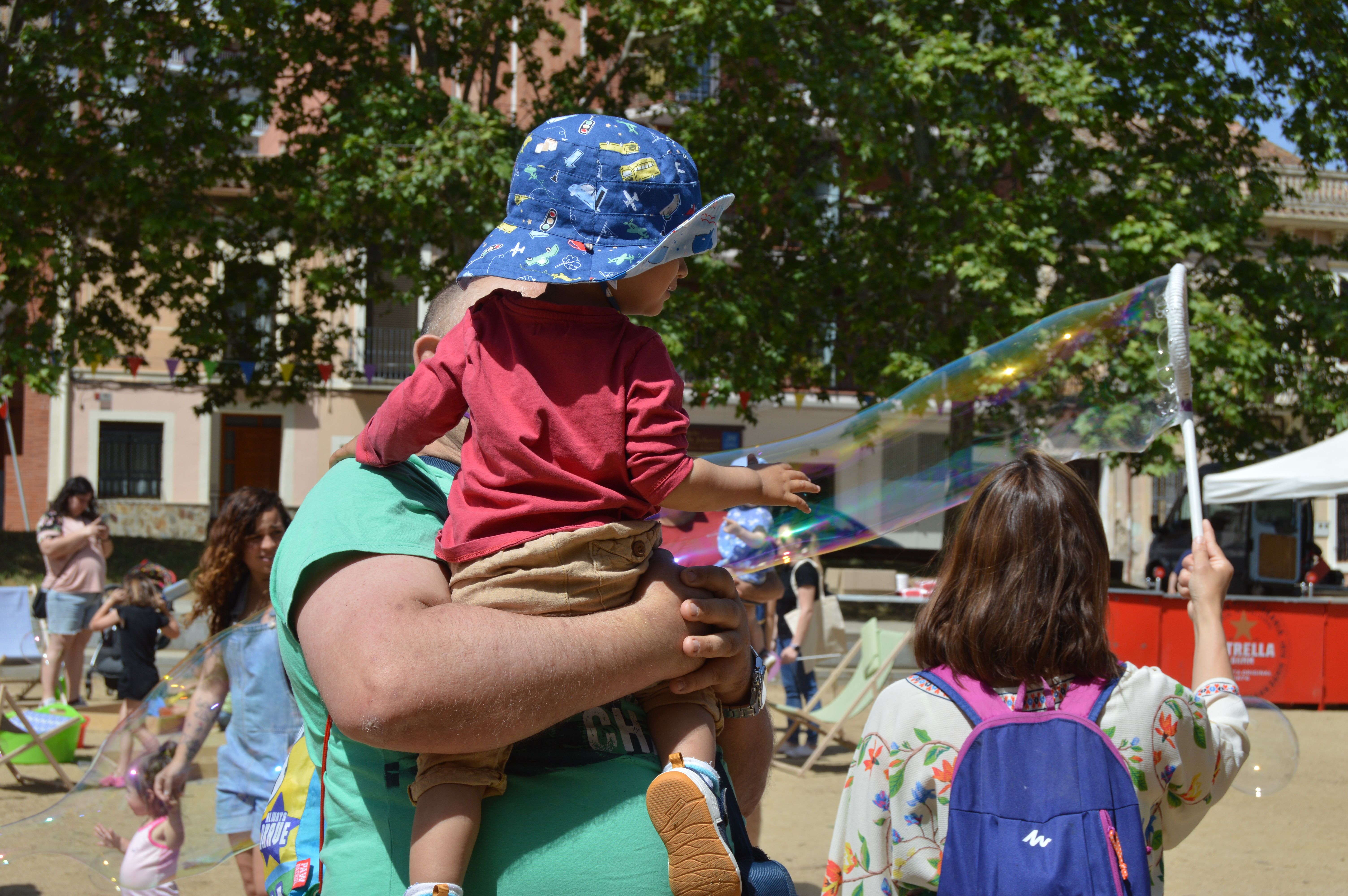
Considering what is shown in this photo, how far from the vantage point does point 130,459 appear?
27922 mm

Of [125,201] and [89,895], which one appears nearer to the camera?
[89,895]

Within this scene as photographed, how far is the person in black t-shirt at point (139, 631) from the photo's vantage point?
6691 mm

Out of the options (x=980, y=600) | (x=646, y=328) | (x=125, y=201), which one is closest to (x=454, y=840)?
(x=646, y=328)

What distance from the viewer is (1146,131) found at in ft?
48.3

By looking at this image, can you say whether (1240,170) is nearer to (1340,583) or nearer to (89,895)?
(1340,583)

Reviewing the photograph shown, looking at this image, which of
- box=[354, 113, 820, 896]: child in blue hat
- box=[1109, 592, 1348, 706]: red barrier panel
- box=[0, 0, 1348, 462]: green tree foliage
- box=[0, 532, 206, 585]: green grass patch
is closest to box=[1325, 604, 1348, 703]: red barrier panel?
box=[1109, 592, 1348, 706]: red barrier panel

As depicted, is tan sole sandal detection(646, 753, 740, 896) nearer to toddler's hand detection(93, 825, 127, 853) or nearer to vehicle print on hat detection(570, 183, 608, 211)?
vehicle print on hat detection(570, 183, 608, 211)

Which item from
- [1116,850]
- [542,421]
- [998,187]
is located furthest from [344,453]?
[998,187]

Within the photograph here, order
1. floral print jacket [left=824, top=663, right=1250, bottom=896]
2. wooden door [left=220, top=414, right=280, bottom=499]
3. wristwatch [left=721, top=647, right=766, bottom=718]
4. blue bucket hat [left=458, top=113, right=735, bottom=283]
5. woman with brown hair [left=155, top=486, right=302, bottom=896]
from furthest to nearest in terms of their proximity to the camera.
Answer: wooden door [left=220, top=414, right=280, bottom=499] < woman with brown hair [left=155, top=486, right=302, bottom=896] < floral print jacket [left=824, top=663, right=1250, bottom=896] < wristwatch [left=721, top=647, right=766, bottom=718] < blue bucket hat [left=458, top=113, right=735, bottom=283]

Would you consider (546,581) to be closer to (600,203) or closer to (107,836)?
(600,203)

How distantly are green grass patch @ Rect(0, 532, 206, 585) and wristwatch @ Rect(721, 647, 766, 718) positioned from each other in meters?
14.1

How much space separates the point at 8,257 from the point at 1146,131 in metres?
14.1

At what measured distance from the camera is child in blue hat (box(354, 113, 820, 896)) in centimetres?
143

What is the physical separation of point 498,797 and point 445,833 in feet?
0.32
